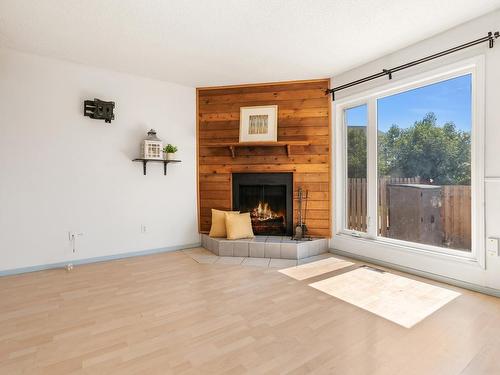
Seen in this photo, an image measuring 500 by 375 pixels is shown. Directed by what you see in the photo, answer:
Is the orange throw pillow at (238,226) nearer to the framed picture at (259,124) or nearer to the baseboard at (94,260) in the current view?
the baseboard at (94,260)

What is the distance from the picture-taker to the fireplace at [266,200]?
410 centimetres

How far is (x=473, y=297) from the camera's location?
2377 millimetres

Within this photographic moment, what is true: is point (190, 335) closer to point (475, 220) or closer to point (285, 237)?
point (285, 237)

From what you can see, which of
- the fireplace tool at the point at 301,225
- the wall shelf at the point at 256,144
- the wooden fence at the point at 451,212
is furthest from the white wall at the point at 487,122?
the wall shelf at the point at 256,144

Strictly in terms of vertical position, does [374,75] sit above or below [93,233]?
above

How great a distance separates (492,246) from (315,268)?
163 cm

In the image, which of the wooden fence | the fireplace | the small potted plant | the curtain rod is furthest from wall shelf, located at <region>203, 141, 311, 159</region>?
the wooden fence

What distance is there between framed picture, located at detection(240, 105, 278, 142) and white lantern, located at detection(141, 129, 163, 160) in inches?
46.0

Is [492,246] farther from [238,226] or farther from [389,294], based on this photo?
[238,226]

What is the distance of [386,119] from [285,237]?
2.03m

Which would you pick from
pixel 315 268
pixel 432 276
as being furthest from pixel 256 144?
pixel 432 276

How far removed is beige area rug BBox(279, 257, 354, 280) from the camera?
9.86ft

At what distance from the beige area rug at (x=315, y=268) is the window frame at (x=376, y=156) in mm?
494

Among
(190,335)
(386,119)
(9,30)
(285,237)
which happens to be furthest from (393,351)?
(9,30)
